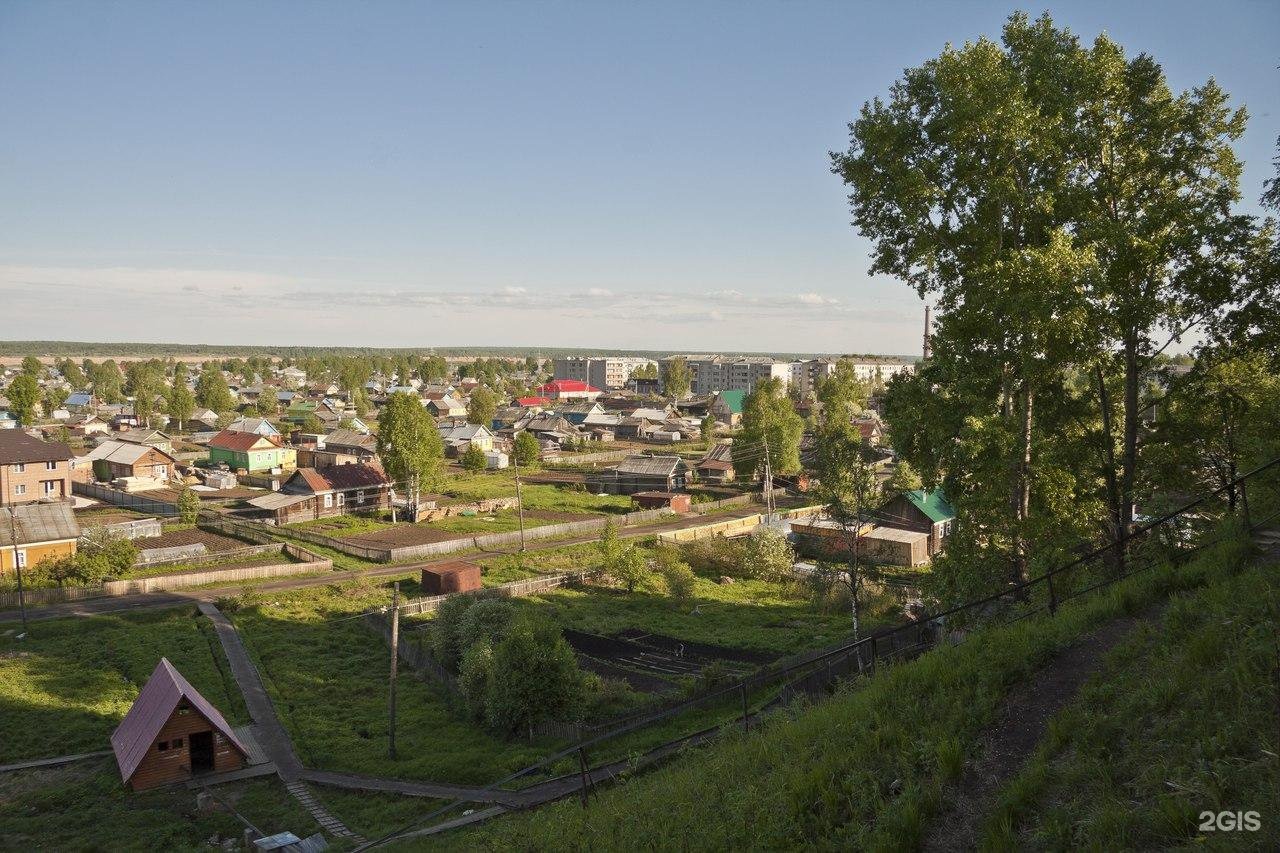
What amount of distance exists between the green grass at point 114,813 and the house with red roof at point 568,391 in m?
123

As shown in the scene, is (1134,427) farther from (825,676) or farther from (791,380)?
(791,380)

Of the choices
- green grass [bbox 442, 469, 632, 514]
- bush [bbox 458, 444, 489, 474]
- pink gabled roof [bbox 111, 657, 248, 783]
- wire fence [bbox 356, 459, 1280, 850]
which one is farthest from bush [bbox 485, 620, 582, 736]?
bush [bbox 458, 444, 489, 474]

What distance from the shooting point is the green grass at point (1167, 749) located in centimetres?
591

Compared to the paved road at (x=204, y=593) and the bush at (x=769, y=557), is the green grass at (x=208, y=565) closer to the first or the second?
the paved road at (x=204, y=593)

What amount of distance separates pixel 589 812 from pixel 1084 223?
46.4 ft

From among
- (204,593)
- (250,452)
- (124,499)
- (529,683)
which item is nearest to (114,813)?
(529,683)

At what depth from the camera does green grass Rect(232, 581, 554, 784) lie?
815 inches

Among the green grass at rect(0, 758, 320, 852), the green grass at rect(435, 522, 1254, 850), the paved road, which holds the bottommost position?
the paved road

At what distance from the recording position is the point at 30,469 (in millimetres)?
53969

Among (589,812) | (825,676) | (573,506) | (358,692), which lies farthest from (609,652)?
(573,506)

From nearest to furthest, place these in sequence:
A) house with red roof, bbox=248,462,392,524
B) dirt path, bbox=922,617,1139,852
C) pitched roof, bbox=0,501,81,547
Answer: dirt path, bbox=922,617,1139,852
pitched roof, bbox=0,501,81,547
house with red roof, bbox=248,462,392,524

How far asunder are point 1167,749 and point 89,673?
31.9m

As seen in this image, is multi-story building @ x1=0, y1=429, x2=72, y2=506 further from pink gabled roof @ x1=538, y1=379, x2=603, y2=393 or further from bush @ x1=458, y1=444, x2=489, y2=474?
pink gabled roof @ x1=538, y1=379, x2=603, y2=393

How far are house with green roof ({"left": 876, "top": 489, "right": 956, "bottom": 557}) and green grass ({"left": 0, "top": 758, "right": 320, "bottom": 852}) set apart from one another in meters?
36.0
